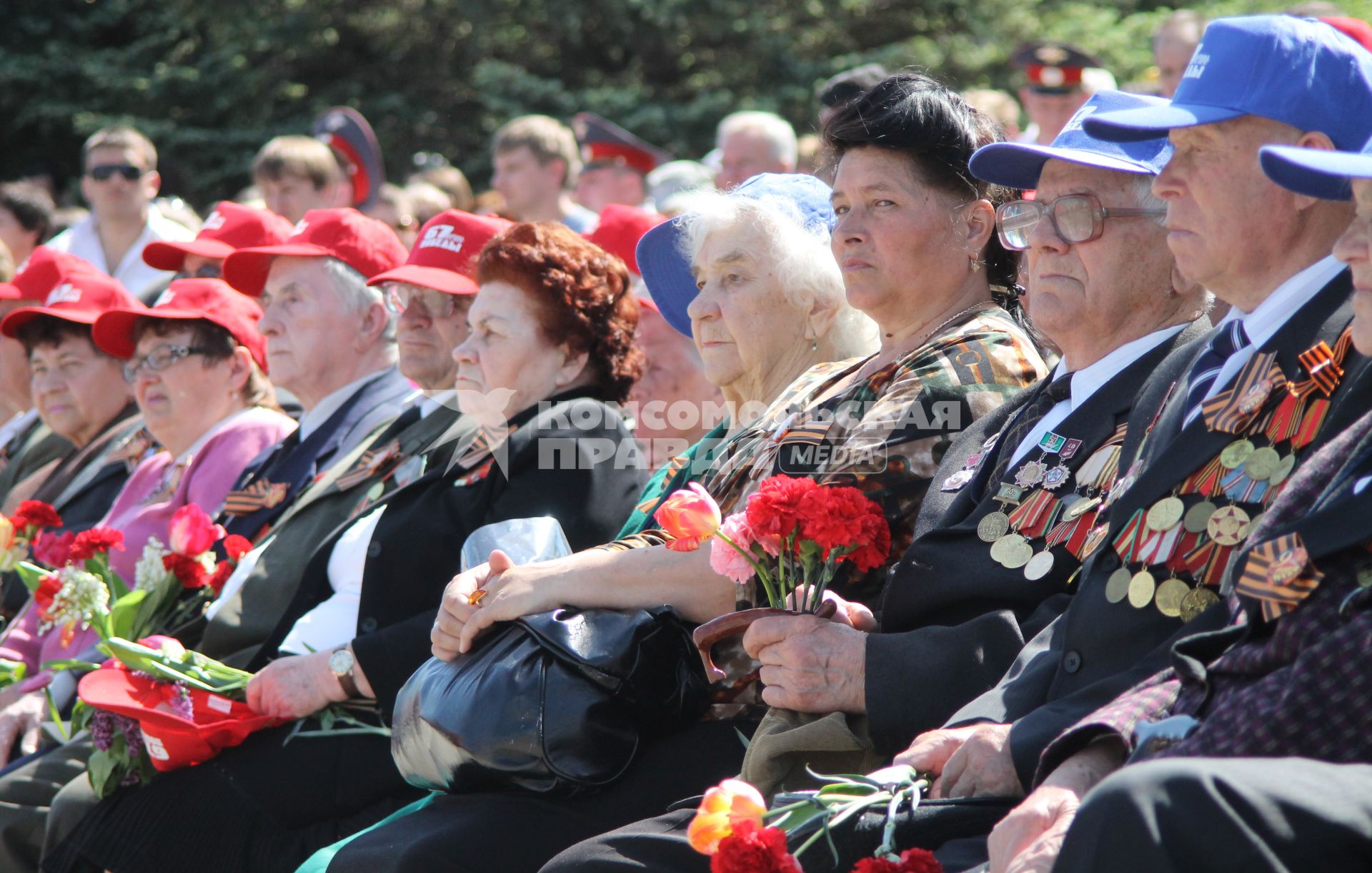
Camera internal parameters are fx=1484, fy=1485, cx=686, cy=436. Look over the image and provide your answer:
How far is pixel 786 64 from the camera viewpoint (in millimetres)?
14648

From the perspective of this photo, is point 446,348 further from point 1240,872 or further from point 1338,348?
point 1240,872

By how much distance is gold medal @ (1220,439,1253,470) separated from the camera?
235cm

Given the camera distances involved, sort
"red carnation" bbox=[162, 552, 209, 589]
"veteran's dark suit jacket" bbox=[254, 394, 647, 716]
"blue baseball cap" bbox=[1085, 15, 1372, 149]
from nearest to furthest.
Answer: "blue baseball cap" bbox=[1085, 15, 1372, 149] → "veteran's dark suit jacket" bbox=[254, 394, 647, 716] → "red carnation" bbox=[162, 552, 209, 589]

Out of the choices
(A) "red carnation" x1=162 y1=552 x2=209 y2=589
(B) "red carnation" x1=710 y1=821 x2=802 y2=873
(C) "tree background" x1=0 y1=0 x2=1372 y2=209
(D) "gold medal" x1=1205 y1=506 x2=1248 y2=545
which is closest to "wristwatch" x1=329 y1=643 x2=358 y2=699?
(A) "red carnation" x1=162 y1=552 x2=209 y2=589

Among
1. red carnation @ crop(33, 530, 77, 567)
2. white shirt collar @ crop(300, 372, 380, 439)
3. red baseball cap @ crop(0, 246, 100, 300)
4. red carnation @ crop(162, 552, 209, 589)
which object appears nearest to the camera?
red carnation @ crop(162, 552, 209, 589)

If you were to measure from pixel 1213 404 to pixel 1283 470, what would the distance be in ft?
0.61

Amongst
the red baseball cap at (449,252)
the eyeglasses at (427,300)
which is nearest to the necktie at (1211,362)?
the red baseball cap at (449,252)

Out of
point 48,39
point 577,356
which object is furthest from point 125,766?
point 48,39

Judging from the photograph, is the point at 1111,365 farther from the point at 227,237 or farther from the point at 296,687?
the point at 227,237

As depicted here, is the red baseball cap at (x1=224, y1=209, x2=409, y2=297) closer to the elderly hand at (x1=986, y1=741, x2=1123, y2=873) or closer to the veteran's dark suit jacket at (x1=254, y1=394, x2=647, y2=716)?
the veteran's dark suit jacket at (x1=254, y1=394, x2=647, y2=716)

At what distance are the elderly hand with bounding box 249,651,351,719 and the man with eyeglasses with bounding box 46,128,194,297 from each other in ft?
17.1

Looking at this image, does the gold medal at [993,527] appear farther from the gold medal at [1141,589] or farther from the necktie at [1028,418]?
the gold medal at [1141,589]

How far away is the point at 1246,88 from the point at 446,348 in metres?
3.17

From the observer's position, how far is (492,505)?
414cm
